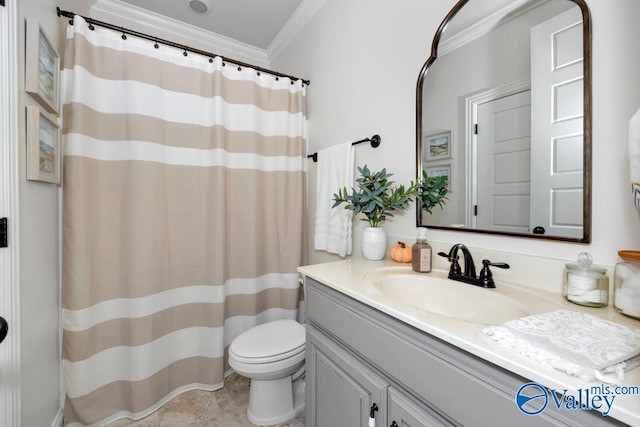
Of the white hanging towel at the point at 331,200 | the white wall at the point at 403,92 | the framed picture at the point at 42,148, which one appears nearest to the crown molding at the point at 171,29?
the white wall at the point at 403,92

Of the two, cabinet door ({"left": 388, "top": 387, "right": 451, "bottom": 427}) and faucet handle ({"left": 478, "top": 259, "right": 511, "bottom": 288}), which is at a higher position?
faucet handle ({"left": 478, "top": 259, "right": 511, "bottom": 288})

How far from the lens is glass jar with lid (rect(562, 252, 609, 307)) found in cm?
69

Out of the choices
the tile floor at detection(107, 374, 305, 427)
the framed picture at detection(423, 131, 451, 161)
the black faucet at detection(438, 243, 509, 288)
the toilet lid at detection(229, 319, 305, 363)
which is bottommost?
the tile floor at detection(107, 374, 305, 427)

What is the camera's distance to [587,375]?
1.31ft

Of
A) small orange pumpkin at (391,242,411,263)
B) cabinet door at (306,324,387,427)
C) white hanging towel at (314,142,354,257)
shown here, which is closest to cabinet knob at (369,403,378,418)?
cabinet door at (306,324,387,427)

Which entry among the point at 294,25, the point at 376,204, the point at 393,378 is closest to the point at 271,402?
the point at 393,378

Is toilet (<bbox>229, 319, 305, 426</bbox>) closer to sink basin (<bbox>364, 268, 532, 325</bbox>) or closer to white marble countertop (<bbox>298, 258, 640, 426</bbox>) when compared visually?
white marble countertop (<bbox>298, 258, 640, 426</bbox>)

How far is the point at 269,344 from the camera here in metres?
1.37

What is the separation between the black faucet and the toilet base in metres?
1.06

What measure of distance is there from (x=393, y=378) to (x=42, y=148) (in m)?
1.56

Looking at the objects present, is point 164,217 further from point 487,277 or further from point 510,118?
point 510,118

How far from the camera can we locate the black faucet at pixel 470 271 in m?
0.88

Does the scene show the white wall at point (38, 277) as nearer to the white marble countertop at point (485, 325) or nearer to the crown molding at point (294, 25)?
the white marble countertop at point (485, 325)

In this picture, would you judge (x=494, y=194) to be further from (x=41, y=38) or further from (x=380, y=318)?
(x=41, y=38)
